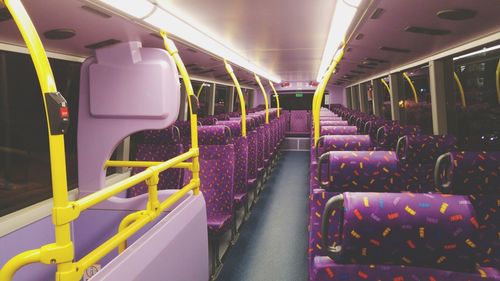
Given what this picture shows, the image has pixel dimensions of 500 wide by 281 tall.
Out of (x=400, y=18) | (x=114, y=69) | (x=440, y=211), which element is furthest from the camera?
(x=400, y=18)

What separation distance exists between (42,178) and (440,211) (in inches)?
409

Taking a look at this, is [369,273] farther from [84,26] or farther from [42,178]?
[42,178]

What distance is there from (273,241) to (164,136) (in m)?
1.88

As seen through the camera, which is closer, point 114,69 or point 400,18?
point 114,69

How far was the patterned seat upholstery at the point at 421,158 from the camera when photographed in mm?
3480

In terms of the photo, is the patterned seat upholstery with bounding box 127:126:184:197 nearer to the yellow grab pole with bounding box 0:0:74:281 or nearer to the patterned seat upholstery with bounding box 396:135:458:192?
the patterned seat upholstery with bounding box 396:135:458:192

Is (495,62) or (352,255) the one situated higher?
(495,62)

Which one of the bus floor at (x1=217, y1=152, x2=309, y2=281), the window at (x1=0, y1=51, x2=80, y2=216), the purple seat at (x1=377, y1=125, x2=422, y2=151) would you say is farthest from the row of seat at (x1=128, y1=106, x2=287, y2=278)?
the purple seat at (x1=377, y1=125, x2=422, y2=151)

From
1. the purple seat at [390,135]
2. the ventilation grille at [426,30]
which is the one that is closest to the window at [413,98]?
the purple seat at [390,135]

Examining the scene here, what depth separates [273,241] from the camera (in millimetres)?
4484

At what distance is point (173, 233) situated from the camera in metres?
2.06

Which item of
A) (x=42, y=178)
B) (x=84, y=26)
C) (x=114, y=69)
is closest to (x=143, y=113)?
(x=114, y=69)

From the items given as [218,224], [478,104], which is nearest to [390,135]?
[478,104]

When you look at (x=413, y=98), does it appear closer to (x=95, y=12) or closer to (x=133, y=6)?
(x=133, y=6)
